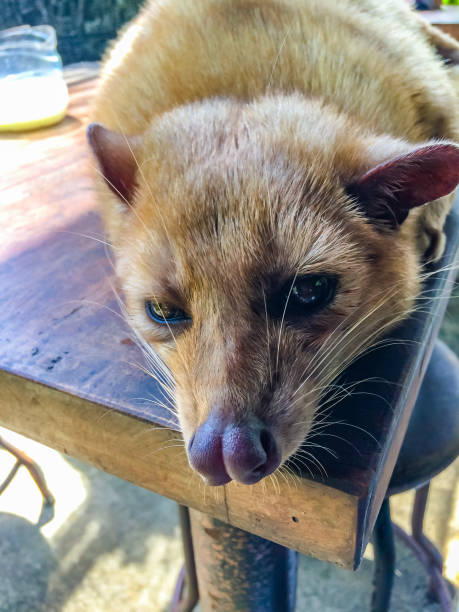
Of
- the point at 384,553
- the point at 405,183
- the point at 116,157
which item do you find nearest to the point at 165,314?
the point at 116,157

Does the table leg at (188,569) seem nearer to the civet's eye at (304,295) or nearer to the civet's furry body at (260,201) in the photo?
the civet's furry body at (260,201)

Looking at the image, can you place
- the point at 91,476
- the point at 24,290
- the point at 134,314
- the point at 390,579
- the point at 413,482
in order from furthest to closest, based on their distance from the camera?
the point at 91,476, the point at 390,579, the point at 413,482, the point at 24,290, the point at 134,314

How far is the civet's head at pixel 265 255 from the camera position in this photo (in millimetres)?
905

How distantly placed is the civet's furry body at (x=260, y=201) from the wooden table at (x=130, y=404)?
0.07 m

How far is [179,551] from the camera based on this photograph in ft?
8.62

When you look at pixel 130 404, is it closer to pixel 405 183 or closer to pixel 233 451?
pixel 233 451

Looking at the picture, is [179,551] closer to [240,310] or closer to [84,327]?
[84,327]

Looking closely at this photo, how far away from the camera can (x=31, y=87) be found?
2398mm

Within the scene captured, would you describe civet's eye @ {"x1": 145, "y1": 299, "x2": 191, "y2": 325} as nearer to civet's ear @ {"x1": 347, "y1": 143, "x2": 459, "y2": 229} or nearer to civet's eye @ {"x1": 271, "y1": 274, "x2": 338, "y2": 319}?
civet's eye @ {"x1": 271, "y1": 274, "x2": 338, "y2": 319}

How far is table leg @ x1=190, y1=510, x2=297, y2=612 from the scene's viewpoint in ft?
4.27

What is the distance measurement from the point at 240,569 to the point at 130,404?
0.62 meters

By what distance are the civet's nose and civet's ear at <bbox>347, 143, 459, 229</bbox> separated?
0.47 meters

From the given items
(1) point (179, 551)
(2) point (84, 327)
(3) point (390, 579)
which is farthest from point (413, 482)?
(1) point (179, 551)

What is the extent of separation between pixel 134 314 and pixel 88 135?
374mm
